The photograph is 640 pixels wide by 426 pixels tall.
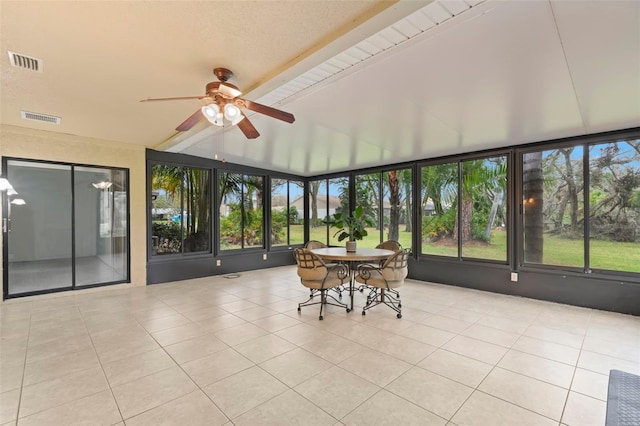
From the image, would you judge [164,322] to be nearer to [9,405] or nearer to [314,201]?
[9,405]

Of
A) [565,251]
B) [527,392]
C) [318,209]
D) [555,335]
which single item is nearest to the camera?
[527,392]

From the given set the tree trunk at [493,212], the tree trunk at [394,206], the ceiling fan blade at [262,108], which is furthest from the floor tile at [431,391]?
the tree trunk at [394,206]

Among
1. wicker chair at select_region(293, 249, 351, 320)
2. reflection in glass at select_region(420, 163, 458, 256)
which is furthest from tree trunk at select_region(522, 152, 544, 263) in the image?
wicker chair at select_region(293, 249, 351, 320)

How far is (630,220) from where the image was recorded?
3.90 m

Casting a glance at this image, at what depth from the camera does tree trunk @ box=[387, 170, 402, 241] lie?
6473 mm

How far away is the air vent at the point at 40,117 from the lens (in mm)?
3723

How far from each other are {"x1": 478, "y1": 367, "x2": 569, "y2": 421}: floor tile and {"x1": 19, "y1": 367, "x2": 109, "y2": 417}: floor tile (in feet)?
9.85

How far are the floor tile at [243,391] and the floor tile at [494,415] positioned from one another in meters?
1.26

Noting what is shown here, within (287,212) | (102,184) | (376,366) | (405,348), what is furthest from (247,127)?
(287,212)

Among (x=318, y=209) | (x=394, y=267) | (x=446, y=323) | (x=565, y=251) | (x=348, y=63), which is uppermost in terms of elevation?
(x=348, y=63)

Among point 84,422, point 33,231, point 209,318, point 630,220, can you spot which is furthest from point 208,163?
point 630,220

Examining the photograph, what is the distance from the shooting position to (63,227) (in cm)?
517

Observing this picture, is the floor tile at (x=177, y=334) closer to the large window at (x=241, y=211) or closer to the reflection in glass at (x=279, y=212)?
the large window at (x=241, y=211)

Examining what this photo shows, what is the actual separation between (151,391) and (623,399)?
3447mm
